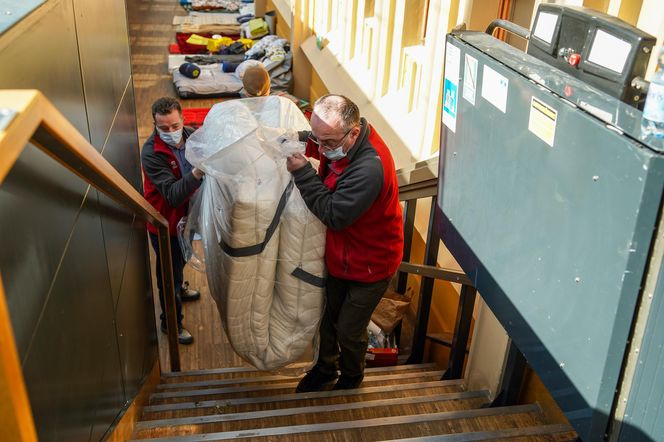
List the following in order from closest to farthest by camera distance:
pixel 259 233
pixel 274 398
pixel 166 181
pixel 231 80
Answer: pixel 259 233, pixel 274 398, pixel 166 181, pixel 231 80

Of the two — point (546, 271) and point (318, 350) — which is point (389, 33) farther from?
point (546, 271)

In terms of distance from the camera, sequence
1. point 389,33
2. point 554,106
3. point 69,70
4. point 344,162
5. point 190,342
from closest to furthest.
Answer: point 554,106 → point 69,70 → point 344,162 → point 190,342 → point 389,33

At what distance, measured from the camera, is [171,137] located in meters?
Answer: 3.54

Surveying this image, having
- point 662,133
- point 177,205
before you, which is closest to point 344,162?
point 177,205

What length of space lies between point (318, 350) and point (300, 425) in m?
→ 0.59

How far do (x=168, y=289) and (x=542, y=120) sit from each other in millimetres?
2495

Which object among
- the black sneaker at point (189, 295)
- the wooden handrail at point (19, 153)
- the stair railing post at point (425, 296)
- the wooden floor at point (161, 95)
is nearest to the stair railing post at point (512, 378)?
the stair railing post at point (425, 296)

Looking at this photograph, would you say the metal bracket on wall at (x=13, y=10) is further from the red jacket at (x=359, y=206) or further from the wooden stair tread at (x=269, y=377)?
the wooden stair tread at (x=269, y=377)

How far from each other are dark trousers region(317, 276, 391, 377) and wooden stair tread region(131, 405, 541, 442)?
41 centimetres

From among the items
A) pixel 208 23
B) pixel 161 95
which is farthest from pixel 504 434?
pixel 208 23

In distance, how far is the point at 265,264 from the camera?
10.0 feet

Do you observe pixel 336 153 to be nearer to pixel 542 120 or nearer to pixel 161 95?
pixel 542 120

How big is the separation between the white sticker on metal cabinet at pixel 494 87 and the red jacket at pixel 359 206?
67cm

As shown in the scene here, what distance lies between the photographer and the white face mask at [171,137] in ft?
11.6
